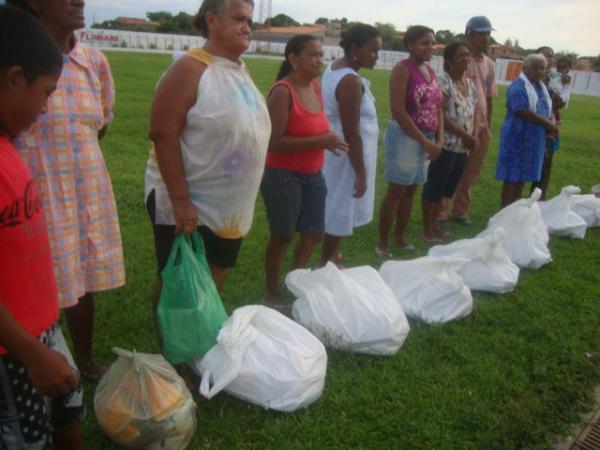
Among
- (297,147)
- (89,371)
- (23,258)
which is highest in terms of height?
(297,147)

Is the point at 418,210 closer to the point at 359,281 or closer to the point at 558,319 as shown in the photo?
the point at 558,319

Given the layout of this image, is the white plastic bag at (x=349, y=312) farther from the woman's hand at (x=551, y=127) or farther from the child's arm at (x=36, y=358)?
the woman's hand at (x=551, y=127)

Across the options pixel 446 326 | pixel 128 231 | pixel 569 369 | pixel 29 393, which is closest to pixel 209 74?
pixel 29 393

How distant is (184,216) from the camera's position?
7.50 ft

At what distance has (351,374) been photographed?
279cm

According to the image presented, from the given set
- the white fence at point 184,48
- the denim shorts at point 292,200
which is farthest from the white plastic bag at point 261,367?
the white fence at point 184,48

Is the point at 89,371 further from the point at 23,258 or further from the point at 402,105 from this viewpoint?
the point at 402,105

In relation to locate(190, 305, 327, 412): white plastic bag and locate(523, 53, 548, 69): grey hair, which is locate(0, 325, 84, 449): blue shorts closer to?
locate(190, 305, 327, 412): white plastic bag

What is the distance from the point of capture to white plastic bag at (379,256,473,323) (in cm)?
343

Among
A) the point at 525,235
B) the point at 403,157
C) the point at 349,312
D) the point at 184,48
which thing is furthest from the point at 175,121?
the point at 184,48

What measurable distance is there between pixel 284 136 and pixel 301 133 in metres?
0.10

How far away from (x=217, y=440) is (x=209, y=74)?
5.02 ft

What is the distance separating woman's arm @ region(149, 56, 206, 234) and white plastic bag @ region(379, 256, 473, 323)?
172cm

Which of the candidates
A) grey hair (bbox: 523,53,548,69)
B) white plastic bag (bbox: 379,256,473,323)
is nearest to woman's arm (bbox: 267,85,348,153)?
white plastic bag (bbox: 379,256,473,323)
